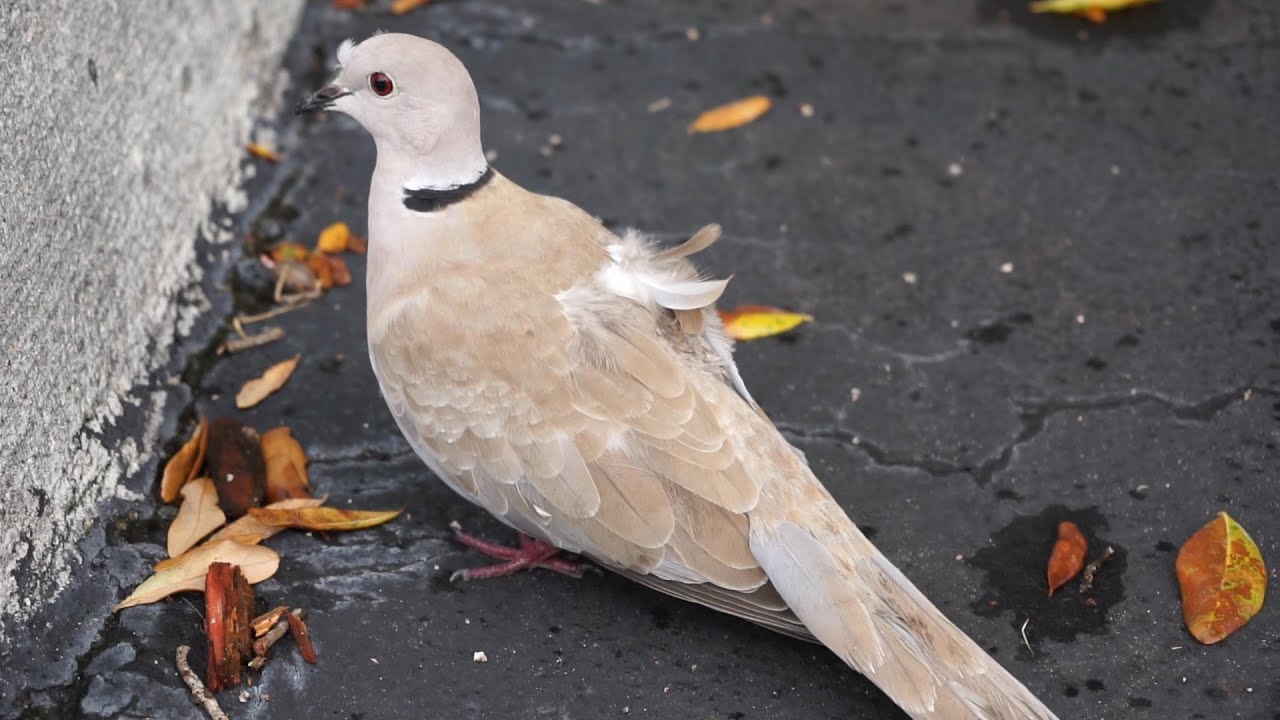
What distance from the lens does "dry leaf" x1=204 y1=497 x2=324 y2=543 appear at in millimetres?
3332

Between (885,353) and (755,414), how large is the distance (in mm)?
944

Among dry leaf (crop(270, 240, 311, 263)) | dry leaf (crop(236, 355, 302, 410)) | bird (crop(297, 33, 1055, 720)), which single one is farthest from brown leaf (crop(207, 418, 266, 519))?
dry leaf (crop(270, 240, 311, 263))

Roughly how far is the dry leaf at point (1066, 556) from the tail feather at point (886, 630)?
54 centimetres

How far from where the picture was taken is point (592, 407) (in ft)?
10.0

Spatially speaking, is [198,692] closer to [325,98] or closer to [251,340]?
[251,340]

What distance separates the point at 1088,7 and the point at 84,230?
12.7 feet

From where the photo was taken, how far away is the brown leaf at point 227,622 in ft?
9.80

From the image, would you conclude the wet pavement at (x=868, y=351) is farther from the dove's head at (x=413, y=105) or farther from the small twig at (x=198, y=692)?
the dove's head at (x=413, y=105)

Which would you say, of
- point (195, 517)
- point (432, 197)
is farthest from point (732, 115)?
point (195, 517)

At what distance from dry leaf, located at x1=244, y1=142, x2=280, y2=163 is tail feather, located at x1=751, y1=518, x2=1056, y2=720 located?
2517 mm

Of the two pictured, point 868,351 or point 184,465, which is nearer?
point 184,465

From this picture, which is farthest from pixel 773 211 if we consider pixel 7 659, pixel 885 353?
pixel 7 659

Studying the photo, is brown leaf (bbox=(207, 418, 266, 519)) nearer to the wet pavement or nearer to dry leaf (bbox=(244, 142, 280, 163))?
the wet pavement

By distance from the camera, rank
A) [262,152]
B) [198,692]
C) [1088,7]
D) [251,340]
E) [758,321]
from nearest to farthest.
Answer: [198,692] < [251,340] < [758,321] < [262,152] < [1088,7]
